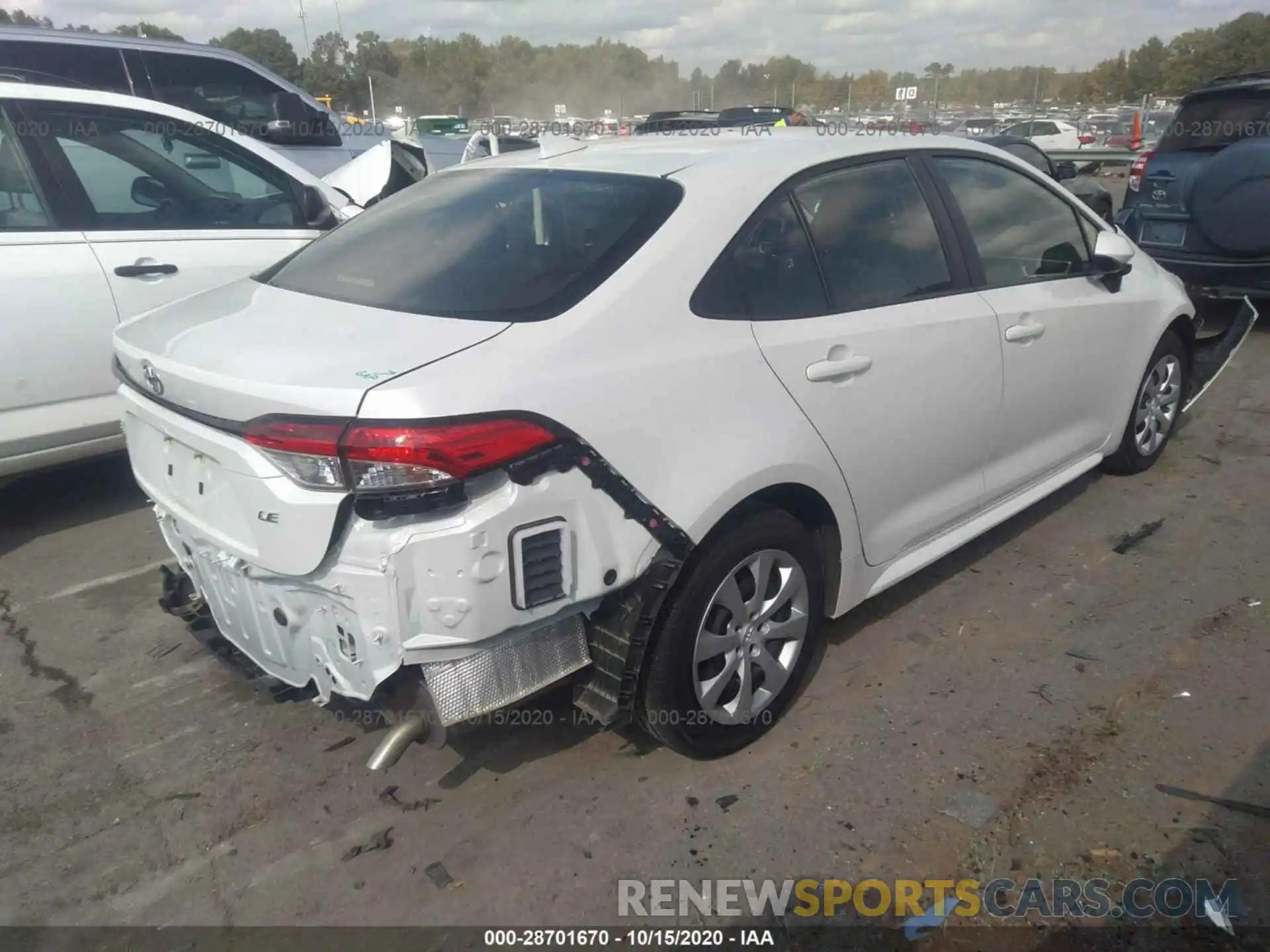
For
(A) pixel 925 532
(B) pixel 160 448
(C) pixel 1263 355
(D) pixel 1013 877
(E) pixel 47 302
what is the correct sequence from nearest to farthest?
(D) pixel 1013 877, (B) pixel 160 448, (A) pixel 925 532, (E) pixel 47 302, (C) pixel 1263 355

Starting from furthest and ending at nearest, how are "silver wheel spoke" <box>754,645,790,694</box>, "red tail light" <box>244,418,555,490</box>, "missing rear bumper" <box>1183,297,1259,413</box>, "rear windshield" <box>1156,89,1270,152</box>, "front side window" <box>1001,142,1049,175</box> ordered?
"front side window" <box>1001,142,1049,175</box>
"rear windshield" <box>1156,89,1270,152</box>
"missing rear bumper" <box>1183,297,1259,413</box>
"silver wheel spoke" <box>754,645,790,694</box>
"red tail light" <box>244,418,555,490</box>

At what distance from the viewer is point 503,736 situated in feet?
9.52

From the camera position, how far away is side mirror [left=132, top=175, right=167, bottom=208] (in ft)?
14.4

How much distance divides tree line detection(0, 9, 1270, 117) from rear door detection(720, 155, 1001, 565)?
60.4 feet

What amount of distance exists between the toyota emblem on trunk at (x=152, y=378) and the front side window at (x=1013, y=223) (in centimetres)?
262

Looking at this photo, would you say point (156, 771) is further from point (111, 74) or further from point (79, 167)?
point (111, 74)

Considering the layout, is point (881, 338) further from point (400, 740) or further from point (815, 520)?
point (400, 740)

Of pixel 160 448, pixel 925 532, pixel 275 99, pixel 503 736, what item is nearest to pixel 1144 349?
pixel 925 532

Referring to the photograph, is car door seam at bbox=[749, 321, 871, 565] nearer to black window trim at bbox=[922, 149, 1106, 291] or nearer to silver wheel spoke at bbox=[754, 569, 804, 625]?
silver wheel spoke at bbox=[754, 569, 804, 625]

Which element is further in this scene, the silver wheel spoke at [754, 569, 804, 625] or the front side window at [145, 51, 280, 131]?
the front side window at [145, 51, 280, 131]

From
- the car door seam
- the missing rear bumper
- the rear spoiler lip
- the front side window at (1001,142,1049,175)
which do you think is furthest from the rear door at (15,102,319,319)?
the front side window at (1001,142,1049,175)

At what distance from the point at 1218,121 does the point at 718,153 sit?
6517mm

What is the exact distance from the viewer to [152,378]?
2.47m

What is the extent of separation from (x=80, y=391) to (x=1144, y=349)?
4769 mm
